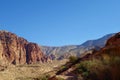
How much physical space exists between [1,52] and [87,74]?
18896 cm

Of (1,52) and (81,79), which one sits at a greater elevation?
(1,52)

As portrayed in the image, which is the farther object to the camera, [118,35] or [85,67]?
[118,35]

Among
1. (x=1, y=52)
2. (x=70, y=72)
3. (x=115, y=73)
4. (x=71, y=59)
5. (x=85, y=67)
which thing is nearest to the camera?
(x=115, y=73)

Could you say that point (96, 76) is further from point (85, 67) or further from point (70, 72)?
point (70, 72)

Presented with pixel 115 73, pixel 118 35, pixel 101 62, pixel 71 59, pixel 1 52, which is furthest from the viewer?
pixel 1 52

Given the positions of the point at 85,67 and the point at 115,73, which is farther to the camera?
the point at 85,67

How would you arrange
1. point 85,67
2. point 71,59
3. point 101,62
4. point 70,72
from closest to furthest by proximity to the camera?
point 101,62, point 85,67, point 70,72, point 71,59

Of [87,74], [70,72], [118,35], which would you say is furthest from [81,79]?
[118,35]

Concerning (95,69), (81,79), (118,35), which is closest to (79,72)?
(81,79)

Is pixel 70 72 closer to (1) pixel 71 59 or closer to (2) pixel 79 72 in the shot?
(2) pixel 79 72

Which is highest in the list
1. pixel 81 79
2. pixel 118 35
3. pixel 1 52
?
pixel 1 52

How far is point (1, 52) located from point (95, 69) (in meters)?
190

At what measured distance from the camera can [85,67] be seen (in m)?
16.6

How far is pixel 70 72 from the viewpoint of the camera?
1886 centimetres
